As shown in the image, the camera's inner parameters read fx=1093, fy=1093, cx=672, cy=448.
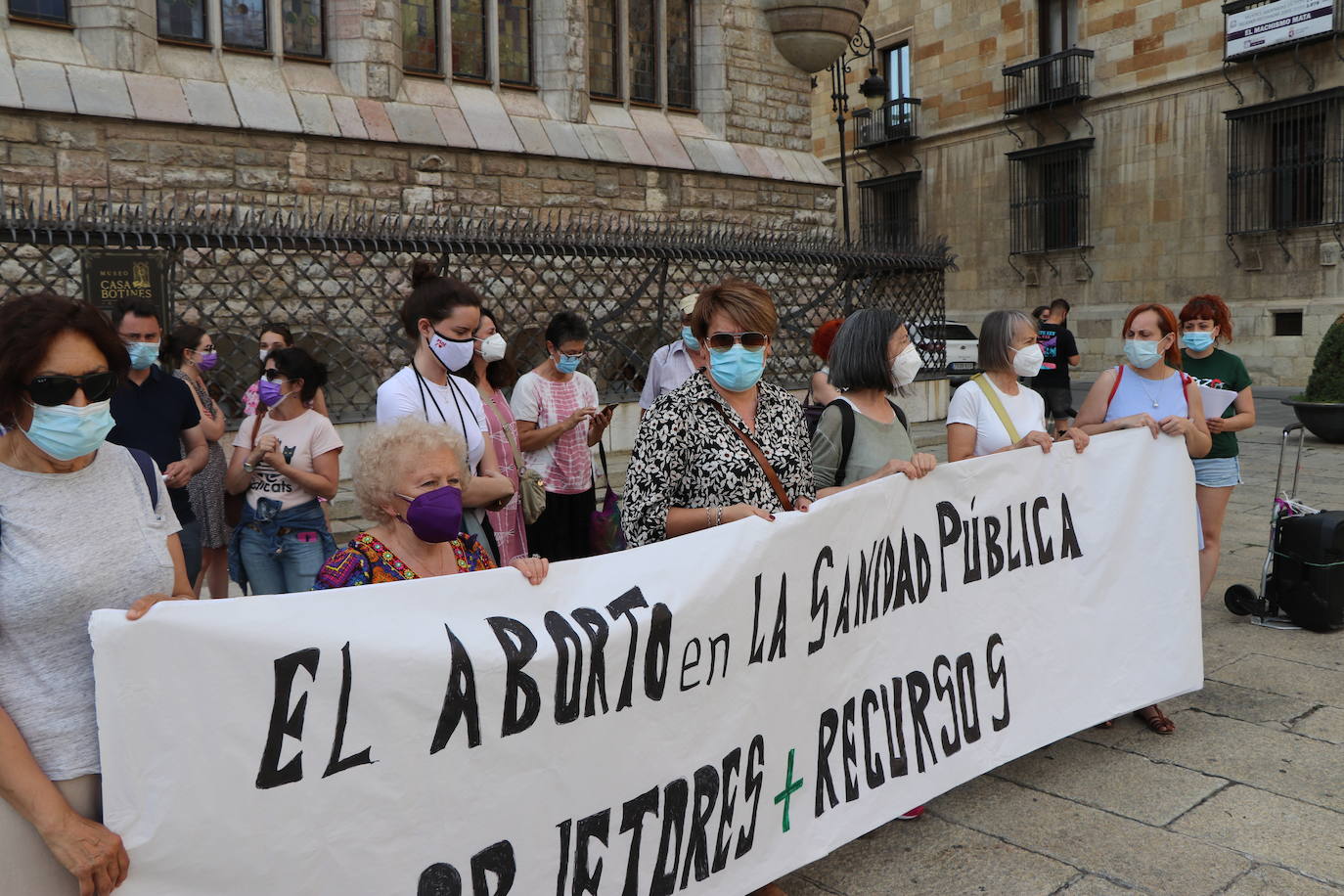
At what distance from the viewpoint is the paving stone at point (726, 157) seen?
16156 mm

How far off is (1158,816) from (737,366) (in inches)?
78.6

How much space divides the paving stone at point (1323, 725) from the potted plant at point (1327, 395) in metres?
8.92

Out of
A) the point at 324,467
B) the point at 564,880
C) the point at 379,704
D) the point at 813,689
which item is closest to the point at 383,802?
the point at 379,704

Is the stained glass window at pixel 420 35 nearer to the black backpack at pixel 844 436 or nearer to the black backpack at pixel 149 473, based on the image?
the black backpack at pixel 844 436

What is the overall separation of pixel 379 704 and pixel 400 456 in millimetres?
688

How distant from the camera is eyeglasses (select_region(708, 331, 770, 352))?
130 inches

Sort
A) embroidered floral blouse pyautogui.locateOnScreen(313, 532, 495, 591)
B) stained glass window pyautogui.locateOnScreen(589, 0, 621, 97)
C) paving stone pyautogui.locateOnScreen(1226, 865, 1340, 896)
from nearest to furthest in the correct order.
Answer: embroidered floral blouse pyautogui.locateOnScreen(313, 532, 495, 591)
paving stone pyautogui.locateOnScreen(1226, 865, 1340, 896)
stained glass window pyautogui.locateOnScreen(589, 0, 621, 97)

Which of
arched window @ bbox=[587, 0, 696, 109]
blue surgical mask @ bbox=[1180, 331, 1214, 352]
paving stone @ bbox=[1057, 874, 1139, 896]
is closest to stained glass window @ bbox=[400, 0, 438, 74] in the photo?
arched window @ bbox=[587, 0, 696, 109]

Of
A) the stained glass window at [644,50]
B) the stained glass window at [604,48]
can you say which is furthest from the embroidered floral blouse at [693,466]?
the stained glass window at [644,50]

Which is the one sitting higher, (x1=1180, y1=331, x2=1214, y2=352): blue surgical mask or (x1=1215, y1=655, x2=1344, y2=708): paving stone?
(x1=1180, y1=331, x2=1214, y2=352): blue surgical mask

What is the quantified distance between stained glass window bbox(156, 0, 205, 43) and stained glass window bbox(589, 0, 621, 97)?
5.20 meters

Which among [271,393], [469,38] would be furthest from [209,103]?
[271,393]

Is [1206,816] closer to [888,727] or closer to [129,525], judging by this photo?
[888,727]

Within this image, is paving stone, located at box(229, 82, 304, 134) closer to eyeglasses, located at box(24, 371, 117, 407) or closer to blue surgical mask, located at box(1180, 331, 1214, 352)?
blue surgical mask, located at box(1180, 331, 1214, 352)
